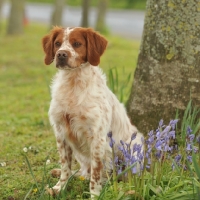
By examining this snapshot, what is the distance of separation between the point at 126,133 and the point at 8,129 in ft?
8.46

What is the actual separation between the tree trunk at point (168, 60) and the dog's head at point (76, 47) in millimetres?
1117

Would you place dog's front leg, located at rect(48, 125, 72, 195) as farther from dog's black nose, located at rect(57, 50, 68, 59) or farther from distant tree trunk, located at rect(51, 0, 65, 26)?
distant tree trunk, located at rect(51, 0, 65, 26)

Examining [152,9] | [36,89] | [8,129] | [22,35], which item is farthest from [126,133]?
[22,35]

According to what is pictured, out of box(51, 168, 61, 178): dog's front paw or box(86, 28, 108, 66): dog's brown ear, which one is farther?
box(51, 168, 61, 178): dog's front paw

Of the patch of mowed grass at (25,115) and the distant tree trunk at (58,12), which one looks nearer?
the patch of mowed grass at (25,115)

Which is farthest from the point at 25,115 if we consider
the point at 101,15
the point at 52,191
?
the point at 101,15

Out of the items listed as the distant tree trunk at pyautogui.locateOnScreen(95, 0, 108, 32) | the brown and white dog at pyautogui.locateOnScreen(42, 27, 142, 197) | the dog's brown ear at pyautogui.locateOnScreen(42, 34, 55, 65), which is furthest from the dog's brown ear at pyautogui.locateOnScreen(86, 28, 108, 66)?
the distant tree trunk at pyautogui.locateOnScreen(95, 0, 108, 32)

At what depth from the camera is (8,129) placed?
24.5 feet

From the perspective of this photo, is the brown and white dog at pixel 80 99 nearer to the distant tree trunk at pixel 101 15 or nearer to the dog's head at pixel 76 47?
the dog's head at pixel 76 47

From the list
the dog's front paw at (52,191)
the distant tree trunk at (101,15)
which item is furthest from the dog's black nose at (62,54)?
the distant tree trunk at (101,15)

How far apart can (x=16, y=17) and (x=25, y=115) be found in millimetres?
11007

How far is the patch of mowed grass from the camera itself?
5332 millimetres

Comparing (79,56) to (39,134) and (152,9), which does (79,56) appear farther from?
(39,134)

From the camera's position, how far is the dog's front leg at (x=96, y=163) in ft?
16.1
